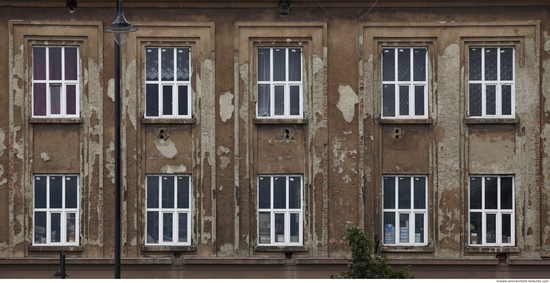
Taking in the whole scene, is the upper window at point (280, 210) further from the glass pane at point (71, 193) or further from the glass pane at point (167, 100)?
the glass pane at point (71, 193)

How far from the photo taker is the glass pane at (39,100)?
1470 cm

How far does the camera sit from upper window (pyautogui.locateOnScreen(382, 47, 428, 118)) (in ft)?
48.4

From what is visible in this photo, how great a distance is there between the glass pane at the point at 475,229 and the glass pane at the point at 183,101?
302 inches

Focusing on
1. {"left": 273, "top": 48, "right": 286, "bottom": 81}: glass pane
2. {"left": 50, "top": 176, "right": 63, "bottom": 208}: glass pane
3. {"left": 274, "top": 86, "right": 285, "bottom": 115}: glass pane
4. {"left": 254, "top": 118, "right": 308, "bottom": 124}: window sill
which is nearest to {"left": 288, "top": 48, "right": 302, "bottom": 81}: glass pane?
{"left": 273, "top": 48, "right": 286, "bottom": 81}: glass pane

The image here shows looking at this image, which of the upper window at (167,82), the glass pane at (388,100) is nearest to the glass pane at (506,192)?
the glass pane at (388,100)

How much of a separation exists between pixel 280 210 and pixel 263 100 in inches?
111

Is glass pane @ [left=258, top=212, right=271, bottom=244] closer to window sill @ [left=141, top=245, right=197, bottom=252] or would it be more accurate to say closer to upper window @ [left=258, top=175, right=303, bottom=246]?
upper window @ [left=258, top=175, right=303, bottom=246]

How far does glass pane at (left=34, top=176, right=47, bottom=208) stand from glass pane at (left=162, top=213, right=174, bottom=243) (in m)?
3.02

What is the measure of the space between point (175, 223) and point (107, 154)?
2.41 m

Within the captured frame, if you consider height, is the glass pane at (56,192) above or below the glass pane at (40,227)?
above

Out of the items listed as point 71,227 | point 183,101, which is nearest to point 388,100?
point 183,101

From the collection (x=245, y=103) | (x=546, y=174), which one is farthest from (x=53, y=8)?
(x=546, y=174)

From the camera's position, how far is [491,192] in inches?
580

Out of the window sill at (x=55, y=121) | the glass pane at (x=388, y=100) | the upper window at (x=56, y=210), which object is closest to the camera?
the window sill at (x=55, y=121)
